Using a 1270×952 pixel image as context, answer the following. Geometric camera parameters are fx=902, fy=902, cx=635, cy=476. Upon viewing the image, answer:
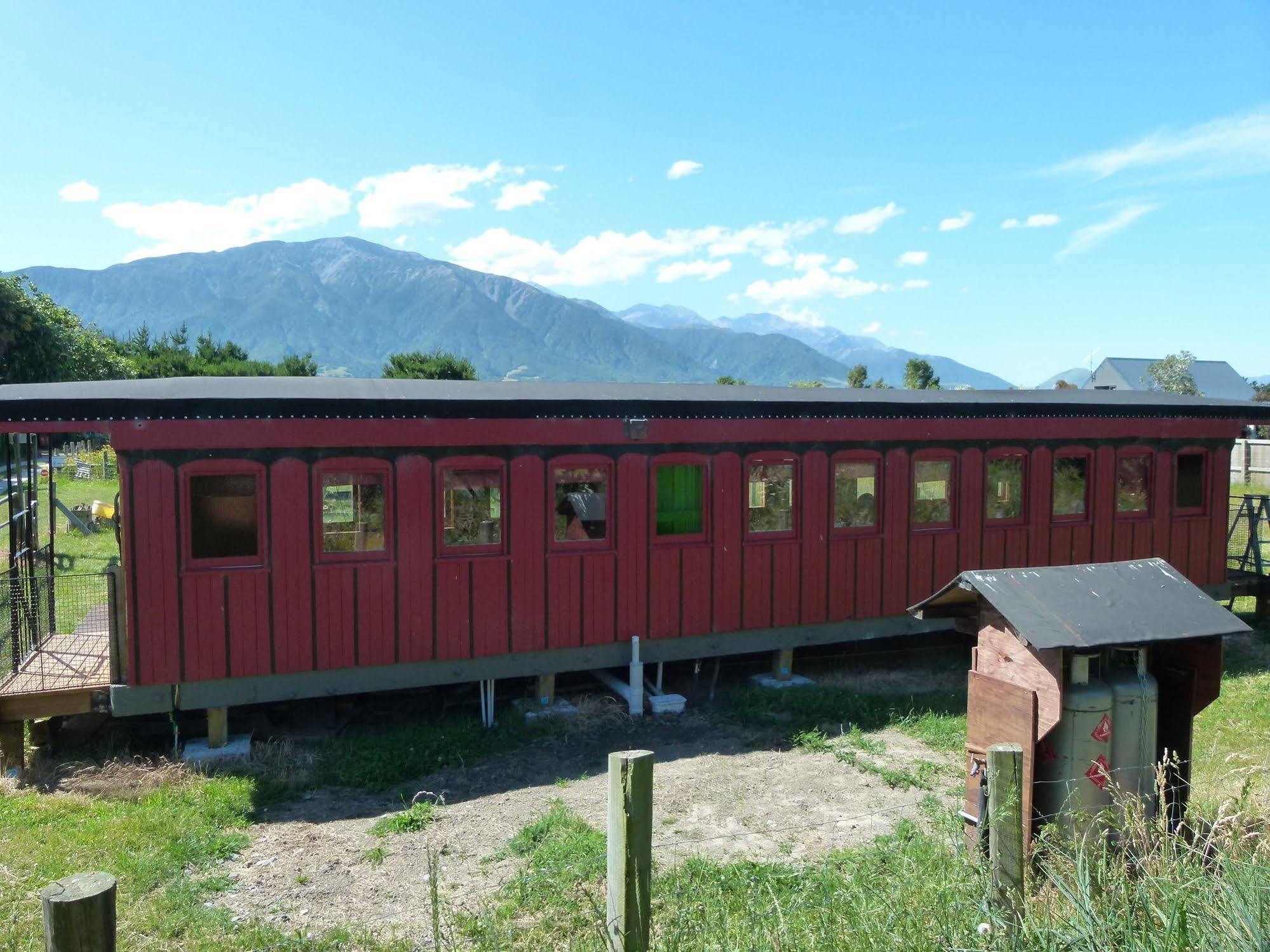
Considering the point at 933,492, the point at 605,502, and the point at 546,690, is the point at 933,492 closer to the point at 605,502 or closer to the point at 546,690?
the point at 605,502

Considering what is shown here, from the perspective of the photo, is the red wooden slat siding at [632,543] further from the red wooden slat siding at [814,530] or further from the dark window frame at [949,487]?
the dark window frame at [949,487]

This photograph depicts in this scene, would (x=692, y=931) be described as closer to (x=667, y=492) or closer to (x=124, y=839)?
(x=124, y=839)

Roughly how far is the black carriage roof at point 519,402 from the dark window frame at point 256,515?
1.49ft

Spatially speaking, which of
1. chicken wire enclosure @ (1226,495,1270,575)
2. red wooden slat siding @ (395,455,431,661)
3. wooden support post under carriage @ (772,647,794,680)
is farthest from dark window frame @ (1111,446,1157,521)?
red wooden slat siding @ (395,455,431,661)

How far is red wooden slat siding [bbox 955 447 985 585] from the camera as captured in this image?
11.5m

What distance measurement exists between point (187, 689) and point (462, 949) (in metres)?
4.80

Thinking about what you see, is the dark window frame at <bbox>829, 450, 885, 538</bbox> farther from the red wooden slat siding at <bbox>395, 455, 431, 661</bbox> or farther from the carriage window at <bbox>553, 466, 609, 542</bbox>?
the red wooden slat siding at <bbox>395, 455, 431, 661</bbox>

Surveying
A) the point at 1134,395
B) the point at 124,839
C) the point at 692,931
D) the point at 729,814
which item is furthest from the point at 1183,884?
the point at 1134,395

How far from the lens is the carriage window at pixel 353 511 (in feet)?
28.7

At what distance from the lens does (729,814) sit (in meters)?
7.14

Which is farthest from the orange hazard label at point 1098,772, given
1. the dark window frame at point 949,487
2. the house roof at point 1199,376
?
the house roof at point 1199,376

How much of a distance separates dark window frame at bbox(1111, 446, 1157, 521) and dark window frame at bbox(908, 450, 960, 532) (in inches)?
104

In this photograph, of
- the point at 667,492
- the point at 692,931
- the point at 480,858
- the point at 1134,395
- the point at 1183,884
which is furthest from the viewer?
the point at 1134,395

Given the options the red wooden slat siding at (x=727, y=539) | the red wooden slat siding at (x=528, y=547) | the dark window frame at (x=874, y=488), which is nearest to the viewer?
the red wooden slat siding at (x=528, y=547)
